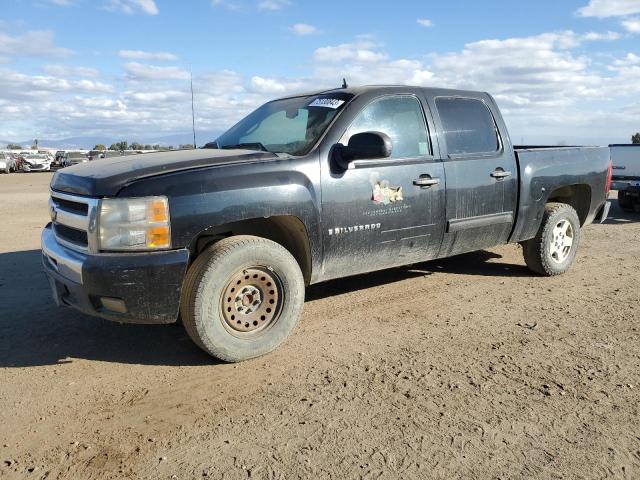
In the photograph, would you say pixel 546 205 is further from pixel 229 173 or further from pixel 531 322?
pixel 229 173

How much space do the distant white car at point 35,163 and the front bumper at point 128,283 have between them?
131 feet

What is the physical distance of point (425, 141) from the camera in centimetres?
472

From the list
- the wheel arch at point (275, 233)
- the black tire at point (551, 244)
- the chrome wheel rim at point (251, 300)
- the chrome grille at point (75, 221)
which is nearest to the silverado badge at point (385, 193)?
the wheel arch at point (275, 233)

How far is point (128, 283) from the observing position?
10.8 ft

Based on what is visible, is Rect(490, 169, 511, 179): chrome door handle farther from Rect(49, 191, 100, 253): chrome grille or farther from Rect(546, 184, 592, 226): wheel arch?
Rect(49, 191, 100, 253): chrome grille

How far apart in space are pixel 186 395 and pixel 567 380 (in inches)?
93.6

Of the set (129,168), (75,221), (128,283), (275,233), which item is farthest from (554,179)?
A: (75,221)

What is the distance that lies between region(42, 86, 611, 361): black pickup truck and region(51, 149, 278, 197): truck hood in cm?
1

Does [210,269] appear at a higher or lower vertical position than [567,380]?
higher

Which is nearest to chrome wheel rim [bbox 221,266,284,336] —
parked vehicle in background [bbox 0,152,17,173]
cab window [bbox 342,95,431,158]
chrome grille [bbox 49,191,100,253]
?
chrome grille [bbox 49,191,100,253]

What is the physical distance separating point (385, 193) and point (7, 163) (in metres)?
37.8

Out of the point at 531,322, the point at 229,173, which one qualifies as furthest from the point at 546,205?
the point at 229,173

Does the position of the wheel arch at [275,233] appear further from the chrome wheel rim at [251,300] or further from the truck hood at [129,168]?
the truck hood at [129,168]

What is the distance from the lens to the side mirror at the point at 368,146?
13.0 ft
